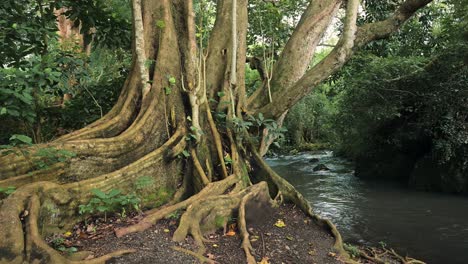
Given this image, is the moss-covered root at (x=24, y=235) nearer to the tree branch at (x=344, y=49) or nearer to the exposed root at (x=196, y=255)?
the exposed root at (x=196, y=255)

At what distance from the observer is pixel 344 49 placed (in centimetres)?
609

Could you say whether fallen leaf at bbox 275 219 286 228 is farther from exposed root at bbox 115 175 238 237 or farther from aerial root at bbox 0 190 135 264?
aerial root at bbox 0 190 135 264

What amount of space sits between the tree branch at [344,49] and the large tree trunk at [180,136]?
2 centimetres

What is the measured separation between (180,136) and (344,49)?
2989 millimetres

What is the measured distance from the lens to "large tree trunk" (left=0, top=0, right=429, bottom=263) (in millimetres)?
4031

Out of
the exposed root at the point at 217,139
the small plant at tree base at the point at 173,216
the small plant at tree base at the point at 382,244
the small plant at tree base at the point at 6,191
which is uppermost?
the exposed root at the point at 217,139

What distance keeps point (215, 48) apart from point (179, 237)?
3.88 m

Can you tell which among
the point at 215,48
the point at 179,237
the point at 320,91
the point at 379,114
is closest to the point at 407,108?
the point at 379,114

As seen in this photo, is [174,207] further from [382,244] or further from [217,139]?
[382,244]

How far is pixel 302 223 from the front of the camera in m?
5.45

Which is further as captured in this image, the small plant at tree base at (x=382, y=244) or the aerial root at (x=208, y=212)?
the small plant at tree base at (x=382, y=244)

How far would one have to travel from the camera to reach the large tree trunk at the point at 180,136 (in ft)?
13.2

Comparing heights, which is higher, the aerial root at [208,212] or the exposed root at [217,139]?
the exposed root at [217,139]

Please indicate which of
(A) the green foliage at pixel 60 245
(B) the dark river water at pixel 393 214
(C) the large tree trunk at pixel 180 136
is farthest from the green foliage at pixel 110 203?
(B) the dark river water at pixel 393 214
